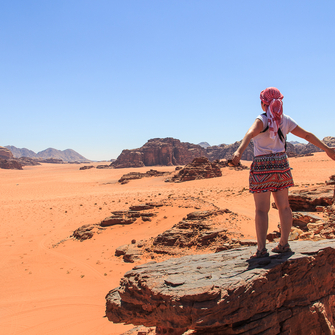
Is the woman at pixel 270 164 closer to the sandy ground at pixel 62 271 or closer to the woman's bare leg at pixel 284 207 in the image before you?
the woman's bare leg at pixel 284 207

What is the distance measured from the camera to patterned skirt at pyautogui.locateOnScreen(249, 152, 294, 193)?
122 inches

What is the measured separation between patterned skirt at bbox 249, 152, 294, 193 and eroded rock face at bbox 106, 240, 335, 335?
93 centimetres

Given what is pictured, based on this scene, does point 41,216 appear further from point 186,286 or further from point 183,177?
point 183,177

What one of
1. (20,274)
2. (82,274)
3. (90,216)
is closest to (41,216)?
(90,216)

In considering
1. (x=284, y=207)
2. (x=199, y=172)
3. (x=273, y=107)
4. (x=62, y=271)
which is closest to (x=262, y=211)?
(x=284, y=207)

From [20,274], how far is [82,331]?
14.2ft

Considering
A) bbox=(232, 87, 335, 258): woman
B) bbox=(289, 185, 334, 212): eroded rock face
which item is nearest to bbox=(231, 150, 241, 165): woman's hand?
bbox=(232, 87, 335, 258): woman

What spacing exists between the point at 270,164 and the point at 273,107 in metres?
0.74

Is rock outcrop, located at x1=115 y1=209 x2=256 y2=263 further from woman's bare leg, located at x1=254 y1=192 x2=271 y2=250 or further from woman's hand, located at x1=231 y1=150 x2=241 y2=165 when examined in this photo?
woman's hand, located at x1=231 y1=150 x2=241 y2=165

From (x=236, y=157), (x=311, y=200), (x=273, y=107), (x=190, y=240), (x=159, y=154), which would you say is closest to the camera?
(x=236, y=157)

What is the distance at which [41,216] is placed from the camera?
1664 centimetres

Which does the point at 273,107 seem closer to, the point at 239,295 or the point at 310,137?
the point at 310,137

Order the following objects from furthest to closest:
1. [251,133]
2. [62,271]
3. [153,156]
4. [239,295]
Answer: [153,156] < [62,271] < [251,133] < [239,295]

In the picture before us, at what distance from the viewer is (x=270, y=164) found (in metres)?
3.13
